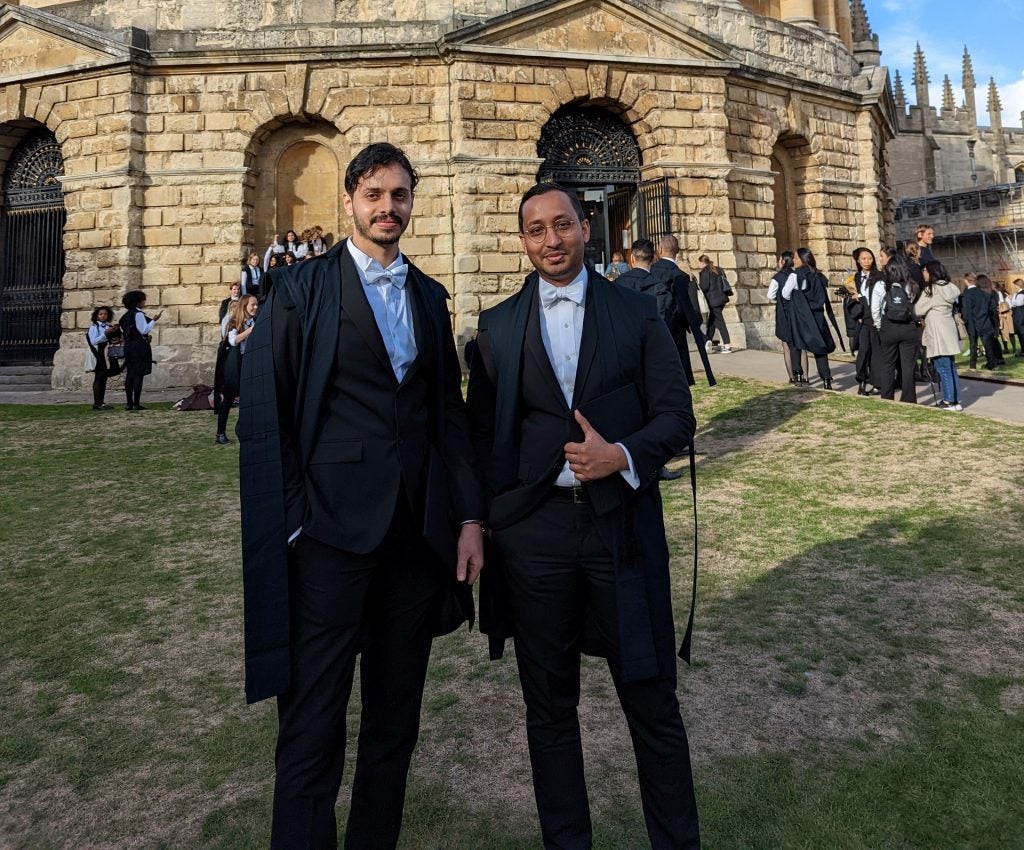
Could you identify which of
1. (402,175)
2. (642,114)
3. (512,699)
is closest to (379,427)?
(402,175)

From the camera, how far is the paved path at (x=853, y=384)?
8.84m

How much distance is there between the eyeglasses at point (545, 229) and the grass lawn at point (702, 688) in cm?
192

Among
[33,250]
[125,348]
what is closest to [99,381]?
[125,348]

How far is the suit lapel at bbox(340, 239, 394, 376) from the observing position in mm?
2037

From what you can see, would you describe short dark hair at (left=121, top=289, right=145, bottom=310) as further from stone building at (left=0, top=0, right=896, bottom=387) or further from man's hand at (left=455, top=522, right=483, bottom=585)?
man's hand at (left=455, top=522, right=483, bottom=585)

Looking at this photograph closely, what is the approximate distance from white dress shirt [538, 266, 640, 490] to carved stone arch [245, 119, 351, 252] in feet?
42.2

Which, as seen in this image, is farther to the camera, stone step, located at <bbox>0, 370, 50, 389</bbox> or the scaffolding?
the scaffolding

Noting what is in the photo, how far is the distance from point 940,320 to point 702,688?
7.43m

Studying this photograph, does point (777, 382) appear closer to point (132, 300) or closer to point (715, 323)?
point (715, 323)

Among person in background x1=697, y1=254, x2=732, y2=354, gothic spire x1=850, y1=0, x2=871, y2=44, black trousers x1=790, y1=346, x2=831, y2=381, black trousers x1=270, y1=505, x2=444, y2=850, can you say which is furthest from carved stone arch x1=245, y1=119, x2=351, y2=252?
gothic spire x1=850, y1=0, x2=871, y2=44

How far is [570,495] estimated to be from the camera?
83.0 inches

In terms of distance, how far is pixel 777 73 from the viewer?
15.9 m

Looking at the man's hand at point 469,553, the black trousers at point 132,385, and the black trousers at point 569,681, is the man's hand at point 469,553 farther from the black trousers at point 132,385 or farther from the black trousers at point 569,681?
the black trousers at point 132,385

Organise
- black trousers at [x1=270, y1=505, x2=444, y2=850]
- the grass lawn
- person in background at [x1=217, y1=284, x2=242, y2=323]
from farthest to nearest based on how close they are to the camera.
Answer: person in background at [x1=217, y1=284, x2=242, y2=323] → the grass lawn → black trousers at [x1=270, y1=505, x2=444, y2=850]
